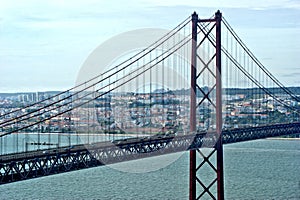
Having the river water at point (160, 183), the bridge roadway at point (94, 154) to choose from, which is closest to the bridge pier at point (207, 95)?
the bridge roadway at point (94, 154)

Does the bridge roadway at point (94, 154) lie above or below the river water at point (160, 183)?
above

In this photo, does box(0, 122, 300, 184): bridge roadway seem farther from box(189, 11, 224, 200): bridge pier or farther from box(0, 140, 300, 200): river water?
box(0, 140, 300, 200): river water

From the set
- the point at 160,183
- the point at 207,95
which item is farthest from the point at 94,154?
the point at 160,183

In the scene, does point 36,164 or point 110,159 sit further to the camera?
point 110,159

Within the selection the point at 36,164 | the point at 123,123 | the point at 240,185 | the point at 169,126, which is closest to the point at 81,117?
the point at 123,123

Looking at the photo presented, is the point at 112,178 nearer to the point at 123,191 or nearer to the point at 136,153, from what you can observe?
the point at 123,191

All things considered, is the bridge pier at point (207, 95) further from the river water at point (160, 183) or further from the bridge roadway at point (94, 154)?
the river water at point (160, 183)
